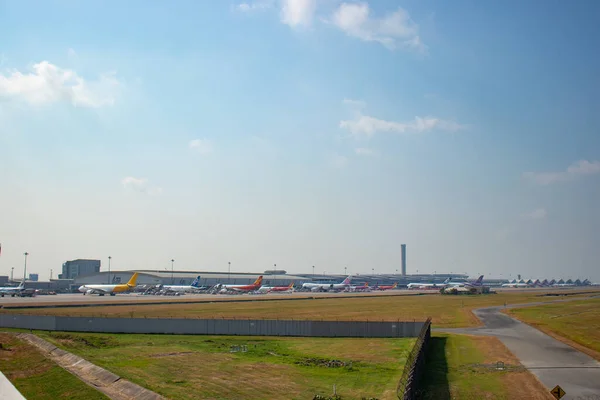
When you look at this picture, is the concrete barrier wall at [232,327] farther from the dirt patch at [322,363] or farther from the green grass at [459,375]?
the dirt patch at [322,363]

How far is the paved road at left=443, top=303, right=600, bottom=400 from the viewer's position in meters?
31.3

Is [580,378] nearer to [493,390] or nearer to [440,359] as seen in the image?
[493,390]

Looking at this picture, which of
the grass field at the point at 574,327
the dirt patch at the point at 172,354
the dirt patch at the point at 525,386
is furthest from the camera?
the grass field at the point at 574,327

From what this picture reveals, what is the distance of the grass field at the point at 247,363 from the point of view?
30.5m

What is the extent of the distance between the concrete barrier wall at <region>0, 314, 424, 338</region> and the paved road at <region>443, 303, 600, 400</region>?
1101cm

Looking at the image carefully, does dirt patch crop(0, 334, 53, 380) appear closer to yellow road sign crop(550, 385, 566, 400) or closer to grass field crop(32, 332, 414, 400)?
grass field crop(32, 332, 414, 400)

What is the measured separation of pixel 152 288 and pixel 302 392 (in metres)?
163

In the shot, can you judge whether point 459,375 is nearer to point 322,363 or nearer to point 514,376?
point 514,376

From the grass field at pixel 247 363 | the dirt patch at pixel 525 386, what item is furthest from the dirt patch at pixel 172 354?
the dirt patch at pixel 525 386

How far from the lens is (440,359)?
136 ft

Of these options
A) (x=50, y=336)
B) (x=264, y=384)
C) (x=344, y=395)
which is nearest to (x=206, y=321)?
(x=50, y=336)

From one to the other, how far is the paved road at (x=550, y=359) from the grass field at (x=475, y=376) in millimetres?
1126

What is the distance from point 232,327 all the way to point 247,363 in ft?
63.0

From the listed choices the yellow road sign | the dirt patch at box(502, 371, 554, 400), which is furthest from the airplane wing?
the yellow road sign
